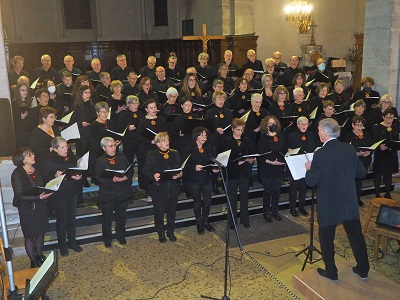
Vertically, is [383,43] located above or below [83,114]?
above

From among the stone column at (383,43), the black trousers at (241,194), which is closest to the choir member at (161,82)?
the black trousers at (241,194)

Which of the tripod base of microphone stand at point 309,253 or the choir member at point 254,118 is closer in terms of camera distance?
the tripod base of microphone stand at point 309,253

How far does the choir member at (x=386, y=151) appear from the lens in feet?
24.3

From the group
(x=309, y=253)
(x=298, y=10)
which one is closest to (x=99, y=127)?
(x=309, y=253)

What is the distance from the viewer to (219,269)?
566 centimetres

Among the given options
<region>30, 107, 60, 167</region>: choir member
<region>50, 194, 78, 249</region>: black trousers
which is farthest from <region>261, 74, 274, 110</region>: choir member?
<region>50, 194, 78, 249</region>: black trousers

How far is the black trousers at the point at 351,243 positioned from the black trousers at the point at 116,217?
282 cm

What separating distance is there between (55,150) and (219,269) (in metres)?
2.58

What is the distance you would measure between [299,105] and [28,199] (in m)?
4.53

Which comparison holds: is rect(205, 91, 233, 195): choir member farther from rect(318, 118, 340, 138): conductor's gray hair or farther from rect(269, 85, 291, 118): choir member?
rect(318, 118, 340, 138): conductor's gray hair

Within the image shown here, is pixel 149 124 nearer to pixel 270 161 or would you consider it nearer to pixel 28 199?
Result: pixel 270 161

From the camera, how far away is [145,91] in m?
7.61

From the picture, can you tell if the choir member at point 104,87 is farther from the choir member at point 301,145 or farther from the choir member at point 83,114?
the choir member at point 301,145

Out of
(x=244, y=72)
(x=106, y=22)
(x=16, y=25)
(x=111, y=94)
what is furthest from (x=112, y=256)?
(x=106, y=22)
